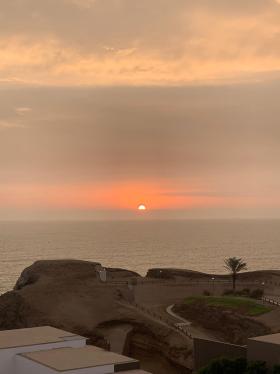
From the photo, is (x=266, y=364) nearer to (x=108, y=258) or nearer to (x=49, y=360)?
(x=49, y=360)

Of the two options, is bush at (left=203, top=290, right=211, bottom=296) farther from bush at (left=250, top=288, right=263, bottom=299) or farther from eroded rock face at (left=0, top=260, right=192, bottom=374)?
eroded rock face at (left=0, top=260, right=192, bottom=374)

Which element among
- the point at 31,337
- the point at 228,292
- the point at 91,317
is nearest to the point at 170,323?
the point at 91,317

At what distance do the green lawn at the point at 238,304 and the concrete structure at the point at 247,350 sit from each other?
15201 millimetres

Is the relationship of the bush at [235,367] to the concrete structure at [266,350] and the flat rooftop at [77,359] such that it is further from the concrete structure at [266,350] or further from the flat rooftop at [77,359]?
the flat rooftop at [77,359]

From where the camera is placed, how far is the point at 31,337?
25.7 meters

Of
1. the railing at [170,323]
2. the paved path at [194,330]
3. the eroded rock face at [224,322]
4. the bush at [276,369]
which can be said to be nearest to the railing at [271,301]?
the eroded rock face at [224,322]

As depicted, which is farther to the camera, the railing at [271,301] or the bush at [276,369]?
the railing at [271,301]

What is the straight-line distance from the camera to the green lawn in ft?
135

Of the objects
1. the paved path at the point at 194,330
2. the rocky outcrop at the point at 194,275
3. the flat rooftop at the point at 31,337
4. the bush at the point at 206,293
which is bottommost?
the paved path at the point at 194,330

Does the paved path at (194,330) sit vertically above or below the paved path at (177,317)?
below

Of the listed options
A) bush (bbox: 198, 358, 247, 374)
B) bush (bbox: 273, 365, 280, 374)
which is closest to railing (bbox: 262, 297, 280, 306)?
bush (bbox: 198, 358, 247, 374)

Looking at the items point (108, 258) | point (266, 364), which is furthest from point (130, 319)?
point (108, 258)

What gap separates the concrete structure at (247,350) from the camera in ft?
72.0

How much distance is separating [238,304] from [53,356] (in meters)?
22.3
